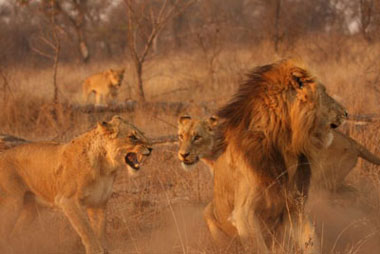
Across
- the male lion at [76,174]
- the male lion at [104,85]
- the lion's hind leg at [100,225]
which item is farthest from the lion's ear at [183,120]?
the male lion at [104,85]

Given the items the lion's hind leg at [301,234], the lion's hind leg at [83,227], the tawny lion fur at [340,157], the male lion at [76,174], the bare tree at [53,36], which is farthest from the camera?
the bare tree at [53,36]

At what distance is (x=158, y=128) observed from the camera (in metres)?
7.69

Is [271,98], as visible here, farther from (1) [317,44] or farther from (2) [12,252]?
(1) [317,44]

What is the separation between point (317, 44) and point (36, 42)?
15461mm

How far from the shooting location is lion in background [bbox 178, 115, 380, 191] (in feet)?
13.1

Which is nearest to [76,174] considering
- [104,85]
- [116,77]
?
[104,85]

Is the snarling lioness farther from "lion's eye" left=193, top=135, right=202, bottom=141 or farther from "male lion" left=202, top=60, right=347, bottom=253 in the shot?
"male lion" left=202, top=60, right=347, bottom=253

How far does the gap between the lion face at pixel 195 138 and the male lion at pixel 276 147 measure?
0.66 meters

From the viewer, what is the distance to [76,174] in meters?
3.80

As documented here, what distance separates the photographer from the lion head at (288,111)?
3.05 meters

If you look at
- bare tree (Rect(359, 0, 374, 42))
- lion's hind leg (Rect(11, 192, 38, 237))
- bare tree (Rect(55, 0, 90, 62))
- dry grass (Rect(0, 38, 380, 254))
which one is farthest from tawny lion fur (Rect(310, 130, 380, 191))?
bare tree (Rect(55, 0, 90, 62))

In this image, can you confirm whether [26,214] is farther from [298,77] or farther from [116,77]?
[116,77]

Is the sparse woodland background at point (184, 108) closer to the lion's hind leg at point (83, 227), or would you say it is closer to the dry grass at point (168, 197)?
the dry grass at point (168, 197)

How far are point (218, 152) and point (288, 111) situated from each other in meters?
1.08
